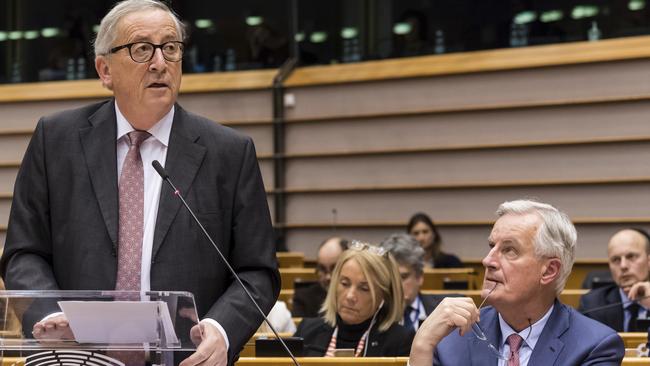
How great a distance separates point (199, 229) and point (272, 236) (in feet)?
0.53

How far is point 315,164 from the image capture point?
10312 mm

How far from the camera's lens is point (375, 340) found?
14.9ft

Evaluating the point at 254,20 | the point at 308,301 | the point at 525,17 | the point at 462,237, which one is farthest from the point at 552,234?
the point at 254,20

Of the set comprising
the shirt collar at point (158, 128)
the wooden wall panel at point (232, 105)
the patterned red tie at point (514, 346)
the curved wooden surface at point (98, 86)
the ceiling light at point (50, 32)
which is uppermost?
the ceiling light at point (50, 32)

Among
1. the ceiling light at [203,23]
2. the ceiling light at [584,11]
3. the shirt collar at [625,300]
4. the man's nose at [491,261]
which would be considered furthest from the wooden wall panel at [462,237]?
the man's nose at [491,261]

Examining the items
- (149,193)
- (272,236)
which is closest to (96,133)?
(149,193)

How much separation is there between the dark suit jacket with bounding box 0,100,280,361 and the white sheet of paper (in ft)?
0.94

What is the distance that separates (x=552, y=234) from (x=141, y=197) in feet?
3.42

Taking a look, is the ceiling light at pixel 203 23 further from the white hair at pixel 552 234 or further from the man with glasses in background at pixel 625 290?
the white hair at pixel 552 234

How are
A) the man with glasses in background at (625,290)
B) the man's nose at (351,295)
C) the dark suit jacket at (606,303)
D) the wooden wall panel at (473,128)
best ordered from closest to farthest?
the man's nose at (351,295) → the man with glasses in background at (625,290) → the dark suit jacket at (606,303) → the wooden wall panel at (473,128)

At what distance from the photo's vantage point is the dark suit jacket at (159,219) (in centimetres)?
237

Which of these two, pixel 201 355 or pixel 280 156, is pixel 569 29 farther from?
pixel 201 355

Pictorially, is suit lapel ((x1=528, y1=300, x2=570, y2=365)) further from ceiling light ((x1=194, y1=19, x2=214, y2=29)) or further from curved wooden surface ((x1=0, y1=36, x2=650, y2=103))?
ceiling light ((x1=194, y1=19, x2=214, y2=29))

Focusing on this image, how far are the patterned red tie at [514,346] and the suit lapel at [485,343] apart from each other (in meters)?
0.03
